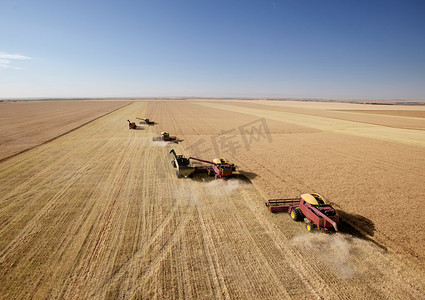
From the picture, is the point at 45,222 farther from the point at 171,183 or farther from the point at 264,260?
the point at 264,260

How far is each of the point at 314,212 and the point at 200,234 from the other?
467cm

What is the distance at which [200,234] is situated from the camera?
25.7ft

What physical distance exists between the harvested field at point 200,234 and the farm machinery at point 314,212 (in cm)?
35

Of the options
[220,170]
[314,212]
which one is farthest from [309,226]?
[220,170]

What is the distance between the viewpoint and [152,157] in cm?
1711

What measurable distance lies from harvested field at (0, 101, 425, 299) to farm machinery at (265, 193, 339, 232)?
35cm

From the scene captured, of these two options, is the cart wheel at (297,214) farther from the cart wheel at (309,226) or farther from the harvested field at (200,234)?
the cart wheel at (309,226)

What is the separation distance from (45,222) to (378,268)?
12.4 metres

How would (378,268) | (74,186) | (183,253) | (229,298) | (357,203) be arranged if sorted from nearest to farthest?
(229,298)
(378,268)
(183,253)
(357,203)
(74,186)

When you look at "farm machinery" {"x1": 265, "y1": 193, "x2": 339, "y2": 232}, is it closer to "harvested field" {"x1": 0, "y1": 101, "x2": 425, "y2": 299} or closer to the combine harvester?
"harvested field" {"x1": 0, "y1": 101, "x2": 425, "y2": 299}

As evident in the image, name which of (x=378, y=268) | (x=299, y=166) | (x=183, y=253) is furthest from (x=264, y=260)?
(x=299, y=166)

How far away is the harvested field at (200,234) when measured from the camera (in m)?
5.76

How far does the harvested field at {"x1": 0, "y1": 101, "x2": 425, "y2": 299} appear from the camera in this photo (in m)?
5.76

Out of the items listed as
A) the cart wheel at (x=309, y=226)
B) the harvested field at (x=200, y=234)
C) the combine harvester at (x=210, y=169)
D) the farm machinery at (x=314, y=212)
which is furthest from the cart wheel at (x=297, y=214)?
the combine harvester at (x=210, y=169)
